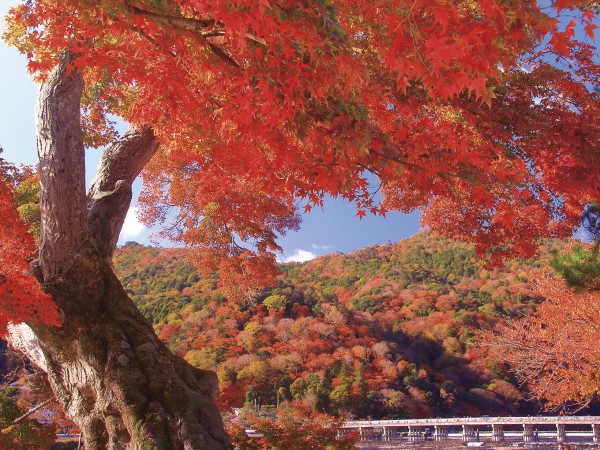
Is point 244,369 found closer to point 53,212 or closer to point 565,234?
point 565,234

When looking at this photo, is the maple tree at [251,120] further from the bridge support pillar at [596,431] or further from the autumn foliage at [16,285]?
the bridge support pillar at [596,431]

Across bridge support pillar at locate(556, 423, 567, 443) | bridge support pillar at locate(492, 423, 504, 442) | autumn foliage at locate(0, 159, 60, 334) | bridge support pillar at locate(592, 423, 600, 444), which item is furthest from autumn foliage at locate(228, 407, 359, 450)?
bridge support pillar at locate(556, 423, 567, 443)

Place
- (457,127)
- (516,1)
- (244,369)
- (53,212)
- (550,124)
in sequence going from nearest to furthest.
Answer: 1. (516,1)
2. (53,212)
3. (550,124)
4. (457,127)
5. (244,369)

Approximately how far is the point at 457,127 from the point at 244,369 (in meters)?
21.1

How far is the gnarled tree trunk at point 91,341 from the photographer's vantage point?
170 inches

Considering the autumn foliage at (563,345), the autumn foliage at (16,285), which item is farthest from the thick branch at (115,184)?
the autumn foliage at (563,345)

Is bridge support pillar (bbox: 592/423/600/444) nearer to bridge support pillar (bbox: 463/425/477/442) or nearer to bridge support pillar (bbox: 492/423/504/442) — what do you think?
bridge support pillar (bbox: 492/423/504/442)

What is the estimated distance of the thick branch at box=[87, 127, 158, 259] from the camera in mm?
5723

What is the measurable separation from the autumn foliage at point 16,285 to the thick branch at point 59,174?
0.29 meters

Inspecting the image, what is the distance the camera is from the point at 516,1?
6.54 ft

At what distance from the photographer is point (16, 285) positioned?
4.11 metres

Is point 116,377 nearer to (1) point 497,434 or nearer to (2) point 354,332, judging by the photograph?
(2) point 354,332

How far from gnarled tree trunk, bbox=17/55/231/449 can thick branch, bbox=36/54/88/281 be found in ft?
0.03

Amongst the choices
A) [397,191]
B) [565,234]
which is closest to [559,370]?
[565,234]
